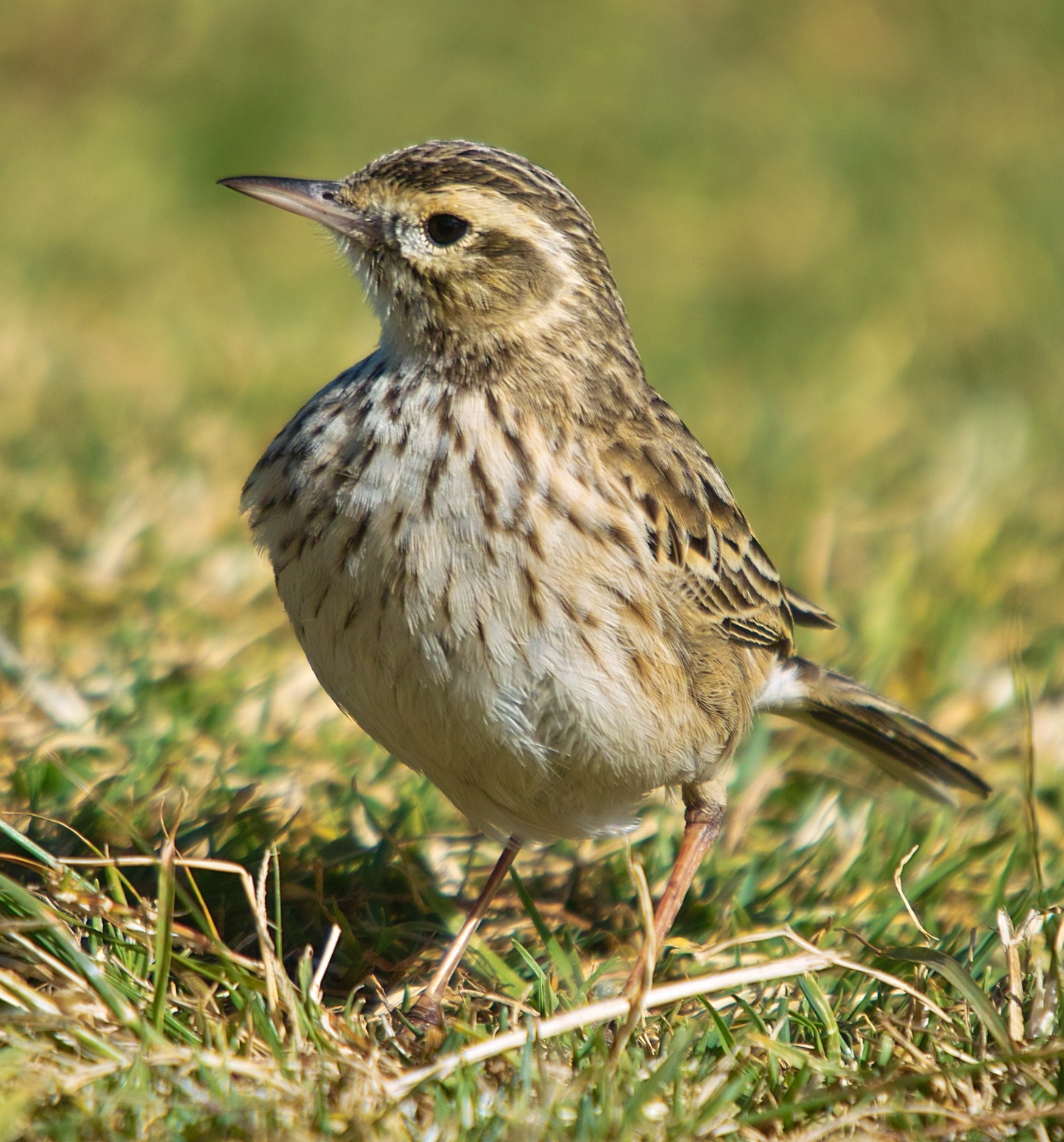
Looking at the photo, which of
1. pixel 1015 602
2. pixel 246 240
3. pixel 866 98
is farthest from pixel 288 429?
pixel 866 98

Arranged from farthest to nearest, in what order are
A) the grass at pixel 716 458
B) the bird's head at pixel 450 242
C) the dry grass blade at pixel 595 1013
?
1. the bird's head at pixel 450 242
2. the grass at pixel 716 458
3. the dry grass blade at pixel 595 1013

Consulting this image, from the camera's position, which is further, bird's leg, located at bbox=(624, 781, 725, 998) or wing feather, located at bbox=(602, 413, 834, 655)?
bird's leg, located at bbox=(624, 781, 725, 998)

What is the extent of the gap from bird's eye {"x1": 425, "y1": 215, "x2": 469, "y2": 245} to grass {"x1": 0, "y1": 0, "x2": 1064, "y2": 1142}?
1.83m

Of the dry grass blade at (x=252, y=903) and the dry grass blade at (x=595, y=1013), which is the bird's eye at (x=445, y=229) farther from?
the dry grass blade at (x=595, y=1013)

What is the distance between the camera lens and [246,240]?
12.6m

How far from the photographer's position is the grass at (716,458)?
3643 mm

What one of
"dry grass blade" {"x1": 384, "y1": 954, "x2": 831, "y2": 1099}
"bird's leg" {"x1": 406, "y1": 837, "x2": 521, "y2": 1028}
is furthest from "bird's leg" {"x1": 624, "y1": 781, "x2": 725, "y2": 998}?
"dry grass blade" {"x1": 384, "y1": 954, "x2": 831, "y2": 1099}

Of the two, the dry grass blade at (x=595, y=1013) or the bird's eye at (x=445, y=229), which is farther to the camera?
the bird's eye at (x=445, y=229)

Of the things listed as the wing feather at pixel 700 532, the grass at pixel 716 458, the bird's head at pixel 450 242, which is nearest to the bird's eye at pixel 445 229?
the bird's head at pixel 450 242

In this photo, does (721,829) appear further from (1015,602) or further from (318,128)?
(318,128)

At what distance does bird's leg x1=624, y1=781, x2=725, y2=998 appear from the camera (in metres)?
4.82

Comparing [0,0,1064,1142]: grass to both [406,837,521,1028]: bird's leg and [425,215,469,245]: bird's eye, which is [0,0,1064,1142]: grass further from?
[425,215,469,245]: bird's eye

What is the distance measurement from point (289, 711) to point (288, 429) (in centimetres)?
161

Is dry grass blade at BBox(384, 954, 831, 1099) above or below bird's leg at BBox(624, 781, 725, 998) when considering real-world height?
above
